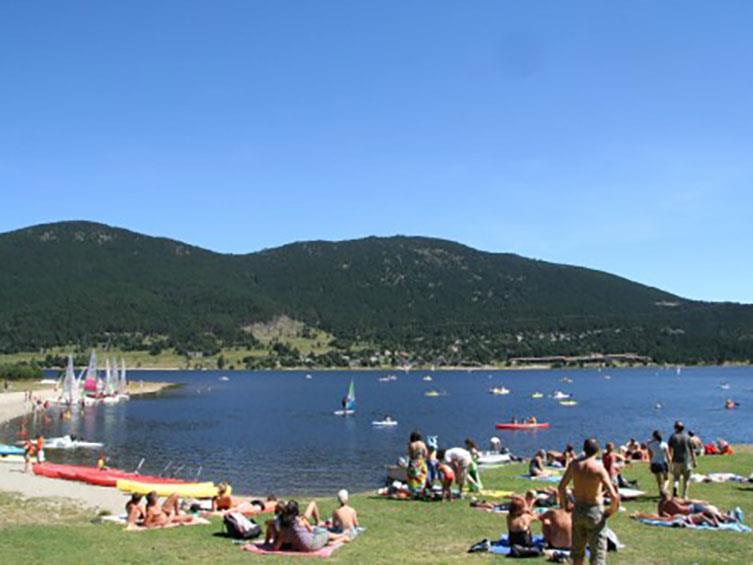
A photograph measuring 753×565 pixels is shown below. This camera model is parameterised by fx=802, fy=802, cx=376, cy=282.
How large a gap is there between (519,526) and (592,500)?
13.4ft

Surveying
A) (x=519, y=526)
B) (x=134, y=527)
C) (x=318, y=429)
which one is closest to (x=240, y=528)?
(x=134, y=527)

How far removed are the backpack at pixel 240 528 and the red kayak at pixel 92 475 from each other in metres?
15.2

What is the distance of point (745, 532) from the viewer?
18547 mm

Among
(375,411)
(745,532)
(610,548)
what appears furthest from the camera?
(375,411)

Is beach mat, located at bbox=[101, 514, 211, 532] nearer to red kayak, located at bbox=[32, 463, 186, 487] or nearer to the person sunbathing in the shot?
the person sunbathing

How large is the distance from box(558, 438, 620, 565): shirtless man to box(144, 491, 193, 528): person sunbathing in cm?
1182

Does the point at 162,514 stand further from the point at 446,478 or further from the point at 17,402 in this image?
the point at 17,402

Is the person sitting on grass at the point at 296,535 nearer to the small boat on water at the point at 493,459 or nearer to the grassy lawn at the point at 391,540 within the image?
the grassy lawn at the point at 391,540

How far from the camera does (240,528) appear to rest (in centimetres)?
1894

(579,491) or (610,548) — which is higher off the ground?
(579,491)

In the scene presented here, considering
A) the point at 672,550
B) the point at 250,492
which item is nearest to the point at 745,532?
the point at 672,550

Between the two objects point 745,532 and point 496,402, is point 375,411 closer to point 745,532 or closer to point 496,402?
point 496,402

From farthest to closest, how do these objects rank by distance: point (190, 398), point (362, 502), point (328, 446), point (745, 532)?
point (190, 398)
point (328, 446)
point (362, 502)
point (745, 532)

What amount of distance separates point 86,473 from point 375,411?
251 feet
